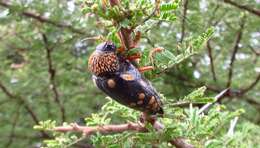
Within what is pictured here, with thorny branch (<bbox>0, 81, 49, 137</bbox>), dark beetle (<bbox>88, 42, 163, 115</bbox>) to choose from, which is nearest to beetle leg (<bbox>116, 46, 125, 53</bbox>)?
dark beetle (<bbox>88, 42, 163, 115</bbox>)

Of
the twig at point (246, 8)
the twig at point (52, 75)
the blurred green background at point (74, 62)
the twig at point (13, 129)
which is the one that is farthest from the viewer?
the twig at point (13, 129)

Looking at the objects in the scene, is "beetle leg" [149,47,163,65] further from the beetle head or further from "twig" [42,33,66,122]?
"twig" [42,33,66,122]

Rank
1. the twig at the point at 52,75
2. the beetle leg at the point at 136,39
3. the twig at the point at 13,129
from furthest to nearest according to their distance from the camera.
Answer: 1. the twig at the point at 13,129
2. the twig at the point at 52,75
3. the beetle leg at the point at 136,39

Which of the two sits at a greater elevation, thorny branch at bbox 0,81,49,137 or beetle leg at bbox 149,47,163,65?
beetle leg at bbox 149,47,163,65

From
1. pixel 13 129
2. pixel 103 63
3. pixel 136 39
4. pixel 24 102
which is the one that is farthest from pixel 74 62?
pixel 136 39

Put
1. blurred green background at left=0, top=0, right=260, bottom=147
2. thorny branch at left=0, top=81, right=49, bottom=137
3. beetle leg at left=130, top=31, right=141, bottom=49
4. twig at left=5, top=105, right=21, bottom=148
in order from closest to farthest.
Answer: beetle leg at left=130, top=31, right=141, bottom=49 → blurred green background at left=0, top=0, right=260, bottom=147 → thorny branch at left=0, top=81, right=49, bottom=137 → twig at left=5, top=105, right=21, bottom=148

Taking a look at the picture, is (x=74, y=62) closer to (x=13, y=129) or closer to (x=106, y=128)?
(x=13, y=129)

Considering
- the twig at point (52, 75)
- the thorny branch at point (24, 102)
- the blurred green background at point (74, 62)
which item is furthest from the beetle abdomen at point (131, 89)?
the thorny branch at point (24, 102)

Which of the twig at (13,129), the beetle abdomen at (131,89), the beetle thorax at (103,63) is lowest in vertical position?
the twig at (13,129)

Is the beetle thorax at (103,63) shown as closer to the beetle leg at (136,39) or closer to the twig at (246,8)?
the beetle leg at (136,39)

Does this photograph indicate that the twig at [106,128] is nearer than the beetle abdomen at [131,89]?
No
